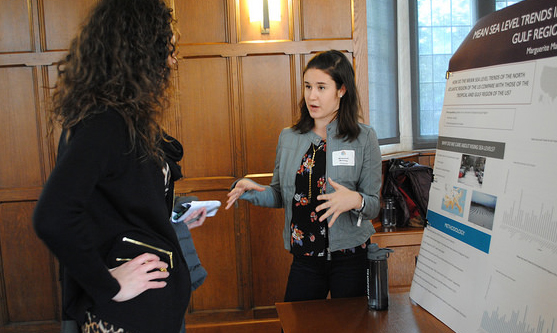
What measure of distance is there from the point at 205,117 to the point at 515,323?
228 cm

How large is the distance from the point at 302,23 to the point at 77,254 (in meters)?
2.31

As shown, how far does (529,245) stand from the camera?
3.37 ft

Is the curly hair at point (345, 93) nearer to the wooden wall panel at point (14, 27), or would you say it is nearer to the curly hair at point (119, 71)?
the curly hair at point (119, 71)

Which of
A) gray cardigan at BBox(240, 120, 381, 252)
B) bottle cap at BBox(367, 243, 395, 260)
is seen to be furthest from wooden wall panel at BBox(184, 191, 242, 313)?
bottle cap at BBox(367, 243, 395, 260)

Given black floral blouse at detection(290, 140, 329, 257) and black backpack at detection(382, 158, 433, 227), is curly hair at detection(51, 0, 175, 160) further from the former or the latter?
black backpack at detection(382, 158, 433, 227)

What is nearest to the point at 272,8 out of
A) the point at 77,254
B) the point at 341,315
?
the point at 341,315

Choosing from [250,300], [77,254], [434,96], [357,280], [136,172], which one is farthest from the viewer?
[434,96]

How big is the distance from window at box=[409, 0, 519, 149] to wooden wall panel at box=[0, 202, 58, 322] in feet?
9.97

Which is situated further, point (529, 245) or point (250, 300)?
point (250, 300)

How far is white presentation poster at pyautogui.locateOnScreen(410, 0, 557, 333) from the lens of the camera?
3.25ft

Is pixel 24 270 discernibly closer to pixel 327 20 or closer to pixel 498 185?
pixel 327 20

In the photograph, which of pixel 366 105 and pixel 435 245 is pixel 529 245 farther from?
pixel 366 105

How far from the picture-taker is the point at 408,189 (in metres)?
3.37

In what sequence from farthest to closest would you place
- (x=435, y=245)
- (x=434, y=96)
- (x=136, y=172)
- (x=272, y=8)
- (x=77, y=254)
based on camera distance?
(x=434, y=96) → (x=272, y=8) → (x=435, y=245) → (x=136, y=172) → (x=77, y=254)
